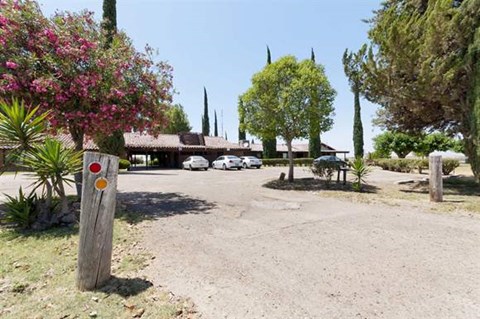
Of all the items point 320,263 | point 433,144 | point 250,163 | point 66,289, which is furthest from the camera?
point 433,144

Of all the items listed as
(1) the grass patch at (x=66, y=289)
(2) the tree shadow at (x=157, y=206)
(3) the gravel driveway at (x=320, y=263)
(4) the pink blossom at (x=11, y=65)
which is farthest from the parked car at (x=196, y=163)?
(1) the grass patch at (x=66, y=289)

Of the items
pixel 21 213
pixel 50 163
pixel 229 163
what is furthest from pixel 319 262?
pixel 229 163

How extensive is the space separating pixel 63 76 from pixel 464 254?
9.28 metres

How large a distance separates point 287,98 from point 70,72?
9.28 metres

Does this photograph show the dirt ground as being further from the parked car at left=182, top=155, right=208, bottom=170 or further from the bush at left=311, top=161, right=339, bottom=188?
the parked car at left=182, top=155, right=208, bottom=170

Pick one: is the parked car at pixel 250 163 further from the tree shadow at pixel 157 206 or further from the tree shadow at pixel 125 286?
the tree shadow at pixel 125 286

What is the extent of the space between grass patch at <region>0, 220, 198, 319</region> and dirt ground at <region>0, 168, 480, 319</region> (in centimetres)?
24

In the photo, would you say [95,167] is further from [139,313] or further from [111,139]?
[111,139]

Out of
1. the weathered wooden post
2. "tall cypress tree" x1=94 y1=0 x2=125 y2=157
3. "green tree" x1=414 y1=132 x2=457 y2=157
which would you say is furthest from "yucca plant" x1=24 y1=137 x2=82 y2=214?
"green tree" x1=414 y1=132 x2=457 y2=157

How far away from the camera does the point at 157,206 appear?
8.20m

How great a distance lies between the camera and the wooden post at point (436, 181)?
8.50m

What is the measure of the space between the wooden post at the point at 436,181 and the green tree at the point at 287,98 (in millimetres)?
5696

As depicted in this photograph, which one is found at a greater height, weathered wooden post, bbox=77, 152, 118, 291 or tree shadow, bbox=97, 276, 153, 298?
weathered wooden post, bbox=77, 152, 118, 291

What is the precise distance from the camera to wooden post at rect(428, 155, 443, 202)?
8.50 m
